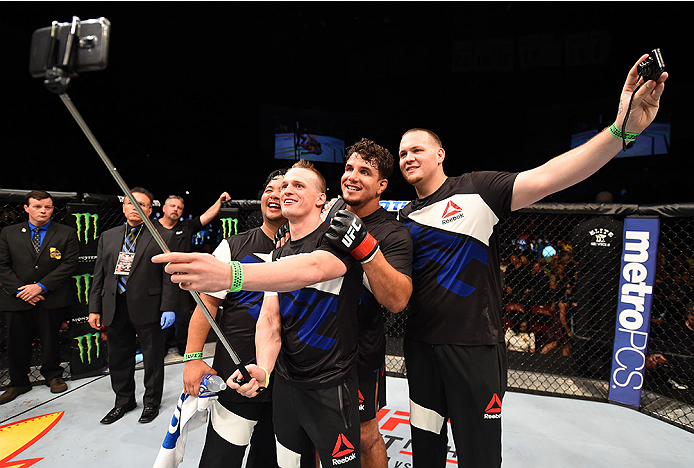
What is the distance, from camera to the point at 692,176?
858 cm

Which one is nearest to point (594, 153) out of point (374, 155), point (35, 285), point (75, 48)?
point (374, 155)

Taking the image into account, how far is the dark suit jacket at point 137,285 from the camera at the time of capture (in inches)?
128

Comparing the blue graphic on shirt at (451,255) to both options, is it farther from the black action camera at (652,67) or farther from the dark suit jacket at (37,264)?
the dark suit jacket at (37,264)

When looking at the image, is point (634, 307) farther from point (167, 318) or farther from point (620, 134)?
point (167, 318)

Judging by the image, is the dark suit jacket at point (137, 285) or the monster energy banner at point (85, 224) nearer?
the dark suit jacket at point (137, 285)

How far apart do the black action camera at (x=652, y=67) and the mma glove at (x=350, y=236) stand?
1102mm

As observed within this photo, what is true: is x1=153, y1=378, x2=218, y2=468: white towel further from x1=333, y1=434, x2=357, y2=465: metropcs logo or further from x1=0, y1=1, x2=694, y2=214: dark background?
x1=0, y1=1, x2=694, y2=214: dark background

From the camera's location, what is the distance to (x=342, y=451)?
1.46 metres

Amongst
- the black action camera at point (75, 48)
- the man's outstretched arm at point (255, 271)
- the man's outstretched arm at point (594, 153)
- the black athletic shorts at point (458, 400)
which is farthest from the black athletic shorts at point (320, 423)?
the black action camera at point (75, 48)

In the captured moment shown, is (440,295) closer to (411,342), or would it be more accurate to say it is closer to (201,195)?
(411,342)

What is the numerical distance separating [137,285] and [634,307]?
171 inches

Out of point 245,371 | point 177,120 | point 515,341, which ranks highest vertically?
point 177,120

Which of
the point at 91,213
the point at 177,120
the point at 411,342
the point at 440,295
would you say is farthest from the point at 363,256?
the point at 177,120

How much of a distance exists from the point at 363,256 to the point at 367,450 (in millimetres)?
1199
